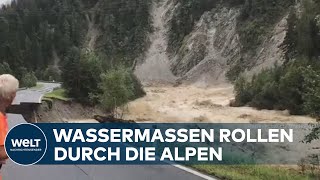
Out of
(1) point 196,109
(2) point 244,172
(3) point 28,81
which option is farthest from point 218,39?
(2) point 244,172

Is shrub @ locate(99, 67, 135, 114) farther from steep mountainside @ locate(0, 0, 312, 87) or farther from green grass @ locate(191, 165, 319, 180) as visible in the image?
green grass @ locate(191, 165, 319, 180)

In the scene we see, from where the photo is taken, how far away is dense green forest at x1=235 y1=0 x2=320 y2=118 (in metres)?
38.3

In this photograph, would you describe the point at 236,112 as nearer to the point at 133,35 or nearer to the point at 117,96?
the point at 117,96

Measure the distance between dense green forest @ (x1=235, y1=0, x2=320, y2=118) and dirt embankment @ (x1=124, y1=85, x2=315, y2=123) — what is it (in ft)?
4.12

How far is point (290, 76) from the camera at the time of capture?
3875 centimetres

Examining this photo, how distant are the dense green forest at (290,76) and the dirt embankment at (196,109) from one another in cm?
126

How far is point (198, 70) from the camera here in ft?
243

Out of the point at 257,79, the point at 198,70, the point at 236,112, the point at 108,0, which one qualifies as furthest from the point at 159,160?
the point at 108,0

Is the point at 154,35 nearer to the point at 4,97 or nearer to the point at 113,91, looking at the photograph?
the point at 113,91

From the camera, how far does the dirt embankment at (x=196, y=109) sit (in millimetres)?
34625

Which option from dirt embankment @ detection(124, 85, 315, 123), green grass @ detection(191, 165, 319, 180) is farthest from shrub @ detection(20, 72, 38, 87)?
green grass @ detection(191, 165, 319, 180)

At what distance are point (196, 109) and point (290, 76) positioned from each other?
10.7 m

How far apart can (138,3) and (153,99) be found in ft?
177

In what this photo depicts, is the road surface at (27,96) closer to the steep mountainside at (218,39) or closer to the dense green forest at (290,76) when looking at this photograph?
the dense green forest at (290,76)
